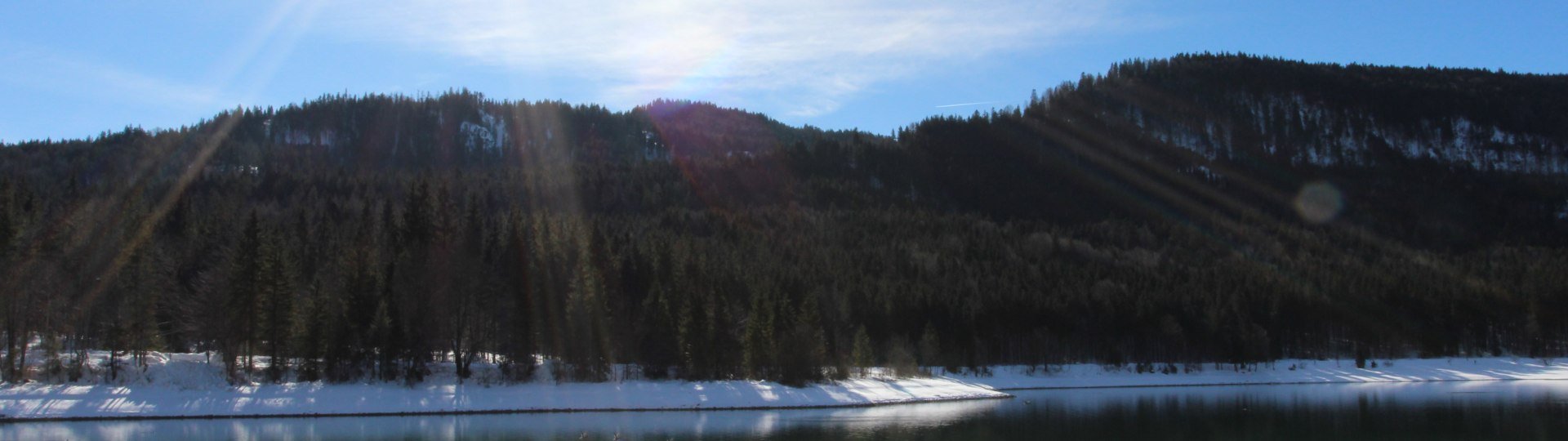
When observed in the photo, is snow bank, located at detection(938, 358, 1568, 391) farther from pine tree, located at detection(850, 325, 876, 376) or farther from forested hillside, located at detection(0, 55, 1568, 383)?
pine tree, located at detection(850, 325, 876, 376)

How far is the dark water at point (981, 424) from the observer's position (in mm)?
53562

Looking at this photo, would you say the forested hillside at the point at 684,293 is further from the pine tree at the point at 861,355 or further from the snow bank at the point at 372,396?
the snow bank at the point at 372,396

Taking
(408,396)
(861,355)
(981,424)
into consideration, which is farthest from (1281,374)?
(408,396)

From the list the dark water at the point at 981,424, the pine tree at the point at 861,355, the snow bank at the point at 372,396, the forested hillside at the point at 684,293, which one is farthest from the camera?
the pine tree at the point at 861,355

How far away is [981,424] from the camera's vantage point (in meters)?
60.3

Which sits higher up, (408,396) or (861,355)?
(861,355)

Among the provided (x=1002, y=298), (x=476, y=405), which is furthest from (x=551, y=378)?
(x=1002, y=298)

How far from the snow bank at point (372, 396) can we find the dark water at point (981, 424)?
8.02 ft

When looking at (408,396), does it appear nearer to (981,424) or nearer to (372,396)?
(372,396)

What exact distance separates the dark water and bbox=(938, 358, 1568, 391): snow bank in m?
27.7

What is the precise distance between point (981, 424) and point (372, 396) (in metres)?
36.6

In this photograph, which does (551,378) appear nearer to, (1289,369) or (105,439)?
(105,439)

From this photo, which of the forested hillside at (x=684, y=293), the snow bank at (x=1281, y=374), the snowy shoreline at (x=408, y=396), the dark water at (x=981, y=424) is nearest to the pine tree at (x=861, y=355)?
the forested hillside at (x=684, y=293)

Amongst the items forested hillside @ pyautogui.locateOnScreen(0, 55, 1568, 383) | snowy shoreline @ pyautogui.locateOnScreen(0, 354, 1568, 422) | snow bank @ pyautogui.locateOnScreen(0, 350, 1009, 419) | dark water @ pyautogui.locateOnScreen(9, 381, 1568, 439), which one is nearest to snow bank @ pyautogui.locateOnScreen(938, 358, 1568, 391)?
forested hillside @ pyautogui.locateOnScreen(0, 55, 1568, 383)
